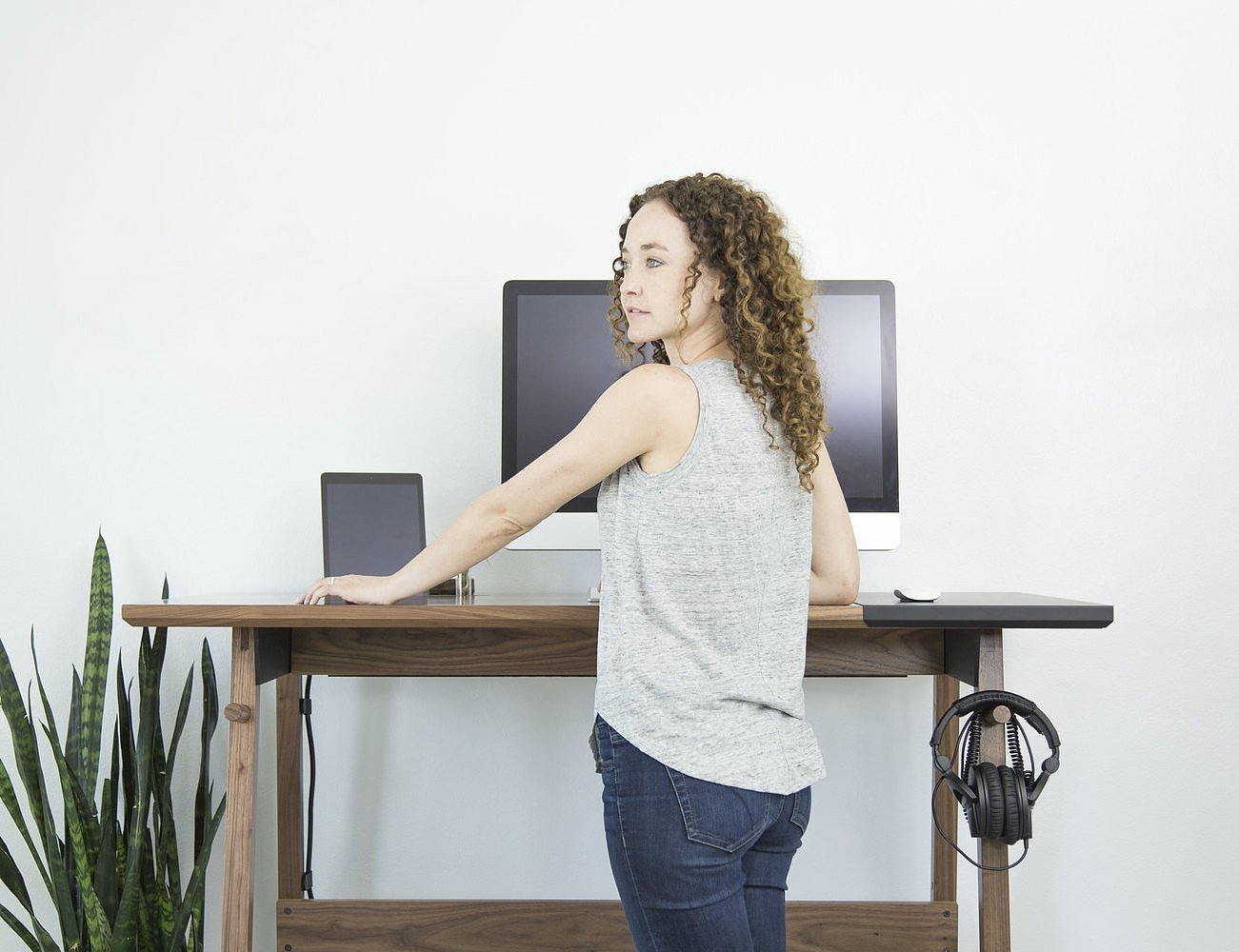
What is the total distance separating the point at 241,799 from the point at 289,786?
0.52 metres

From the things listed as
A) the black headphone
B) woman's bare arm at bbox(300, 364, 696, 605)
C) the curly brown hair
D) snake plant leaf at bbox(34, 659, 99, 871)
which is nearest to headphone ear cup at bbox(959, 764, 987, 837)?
the black headphone

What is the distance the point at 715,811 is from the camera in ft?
3.33

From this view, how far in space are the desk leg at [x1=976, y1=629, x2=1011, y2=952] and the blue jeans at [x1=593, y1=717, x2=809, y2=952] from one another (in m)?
0.64

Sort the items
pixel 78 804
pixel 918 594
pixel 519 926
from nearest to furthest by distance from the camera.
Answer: pixel 918 594 < pixel 78 804 < pixel 519 926

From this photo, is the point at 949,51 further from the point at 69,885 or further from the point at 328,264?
the point at 69,885

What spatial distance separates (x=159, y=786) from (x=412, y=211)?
1301 mm

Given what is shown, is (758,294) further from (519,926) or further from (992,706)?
(519,926)

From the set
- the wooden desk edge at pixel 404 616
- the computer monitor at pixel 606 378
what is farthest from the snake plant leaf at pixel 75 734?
the computer monitor at pixel 606 378

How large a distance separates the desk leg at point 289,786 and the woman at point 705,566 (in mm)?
1142

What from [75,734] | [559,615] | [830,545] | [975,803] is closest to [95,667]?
[75,734]

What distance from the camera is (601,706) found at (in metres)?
1.08

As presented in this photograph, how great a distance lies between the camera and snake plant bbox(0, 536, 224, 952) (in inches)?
74.9

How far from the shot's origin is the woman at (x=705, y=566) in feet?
3.36

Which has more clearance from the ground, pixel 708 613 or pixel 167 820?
pixel 708 613
